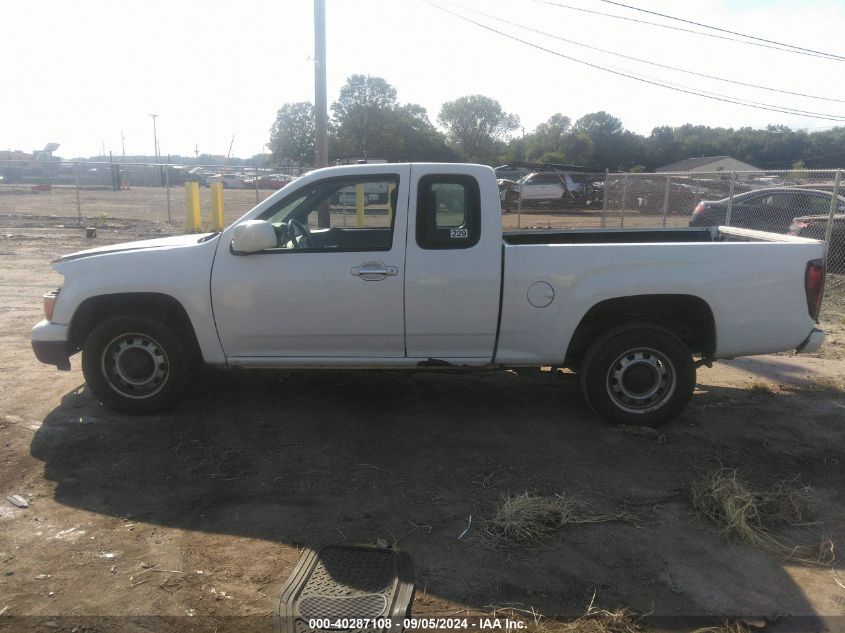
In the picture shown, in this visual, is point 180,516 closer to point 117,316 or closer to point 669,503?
point 117,316

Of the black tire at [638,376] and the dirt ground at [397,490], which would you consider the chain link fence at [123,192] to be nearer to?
the dirt ground at [397,490]

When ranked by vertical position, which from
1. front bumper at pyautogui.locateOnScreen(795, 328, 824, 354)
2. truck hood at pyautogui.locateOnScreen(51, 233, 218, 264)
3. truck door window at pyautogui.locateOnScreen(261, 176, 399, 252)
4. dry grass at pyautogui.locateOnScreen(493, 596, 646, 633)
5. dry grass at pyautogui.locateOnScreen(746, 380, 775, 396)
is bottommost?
dry grass at pyautogui.locateOnScreen(493, 596, 646, 633)

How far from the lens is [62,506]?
4.06 meters

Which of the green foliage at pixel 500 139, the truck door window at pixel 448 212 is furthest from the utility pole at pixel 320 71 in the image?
the green foliage at pixel 500 139

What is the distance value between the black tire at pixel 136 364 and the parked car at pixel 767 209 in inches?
475

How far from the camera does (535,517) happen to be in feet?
12.5

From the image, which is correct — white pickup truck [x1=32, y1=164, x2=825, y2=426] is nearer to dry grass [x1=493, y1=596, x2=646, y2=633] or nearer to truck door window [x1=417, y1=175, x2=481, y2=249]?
truck door window [x1=417, y1=175, x2=481, y2=249]

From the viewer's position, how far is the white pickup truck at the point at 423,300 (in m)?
4.95

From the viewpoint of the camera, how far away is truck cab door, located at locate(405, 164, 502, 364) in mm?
4957

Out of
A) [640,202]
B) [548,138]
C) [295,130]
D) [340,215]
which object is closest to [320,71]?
[340,215]

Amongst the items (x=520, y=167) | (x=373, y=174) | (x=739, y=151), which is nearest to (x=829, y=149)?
(x=739, y=151)

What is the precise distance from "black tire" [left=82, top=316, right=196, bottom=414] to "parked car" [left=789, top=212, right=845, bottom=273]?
11.8m

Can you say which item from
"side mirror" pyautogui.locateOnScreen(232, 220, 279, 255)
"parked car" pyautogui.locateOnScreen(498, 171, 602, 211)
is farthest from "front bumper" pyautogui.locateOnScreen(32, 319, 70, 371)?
"parked car" pyautogui.locateOnScreen(498, 171, 602, 211)

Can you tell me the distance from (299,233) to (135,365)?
1.61 meters
